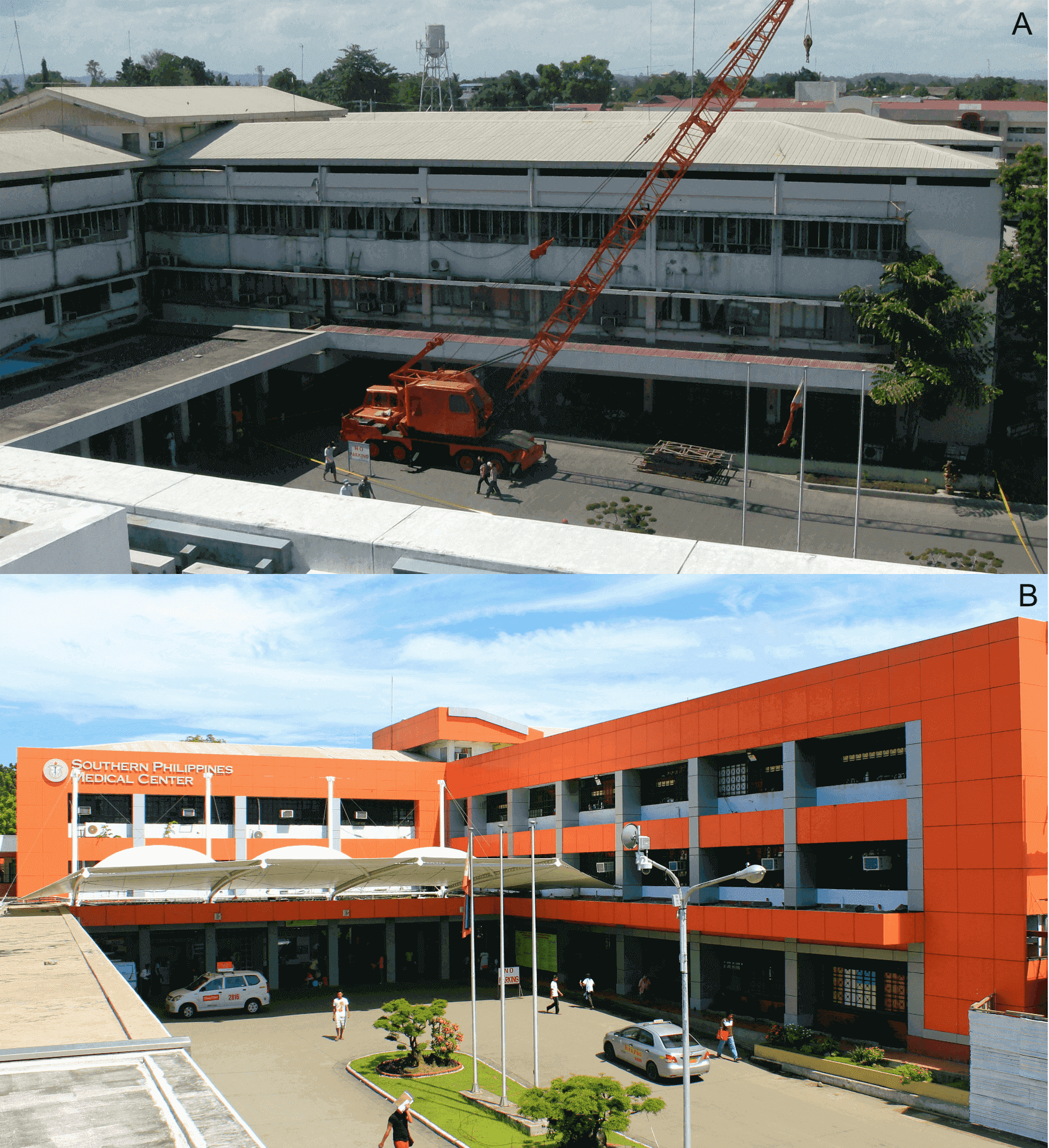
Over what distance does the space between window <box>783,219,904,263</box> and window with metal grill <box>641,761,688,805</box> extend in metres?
26.7

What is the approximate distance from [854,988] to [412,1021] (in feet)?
32.6

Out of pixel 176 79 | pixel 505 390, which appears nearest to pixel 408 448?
pixel 505 390

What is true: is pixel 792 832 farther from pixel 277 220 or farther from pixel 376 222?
pixel 277 220

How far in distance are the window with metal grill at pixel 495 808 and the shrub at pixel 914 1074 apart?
2389 centimetres

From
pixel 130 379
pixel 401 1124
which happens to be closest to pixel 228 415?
pixel 130 379

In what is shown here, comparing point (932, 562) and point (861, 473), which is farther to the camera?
point (861, 473)

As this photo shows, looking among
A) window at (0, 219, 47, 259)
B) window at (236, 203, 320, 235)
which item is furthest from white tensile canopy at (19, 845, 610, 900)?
window at (236, 203, 320, 235)

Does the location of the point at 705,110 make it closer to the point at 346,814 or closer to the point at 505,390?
the point at 505,390

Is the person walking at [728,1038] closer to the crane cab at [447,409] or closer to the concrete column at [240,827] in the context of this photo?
the concrete column at [240,827]

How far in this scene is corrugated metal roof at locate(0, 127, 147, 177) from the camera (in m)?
52.1

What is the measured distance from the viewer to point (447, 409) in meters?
52.1

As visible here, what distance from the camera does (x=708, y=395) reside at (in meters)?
54.5

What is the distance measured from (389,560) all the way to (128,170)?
56.0m

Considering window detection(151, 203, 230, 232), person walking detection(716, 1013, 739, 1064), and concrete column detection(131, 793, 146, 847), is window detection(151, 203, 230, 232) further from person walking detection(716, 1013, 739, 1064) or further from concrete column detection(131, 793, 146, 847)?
person walking detection(716, 1013, 739, 1064)
